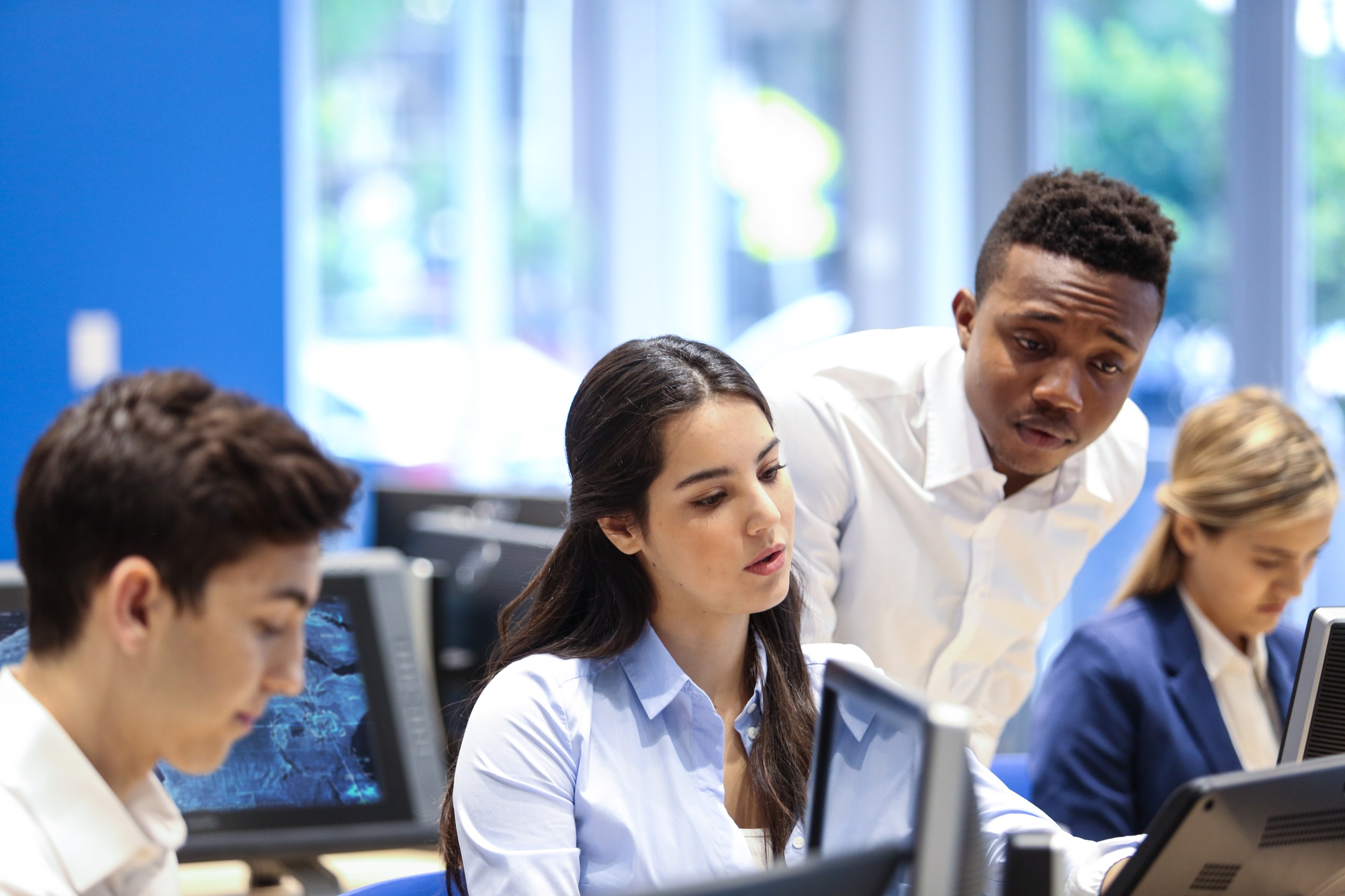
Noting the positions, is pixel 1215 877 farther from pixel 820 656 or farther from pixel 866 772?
pixel 820 656

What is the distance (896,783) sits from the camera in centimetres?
94

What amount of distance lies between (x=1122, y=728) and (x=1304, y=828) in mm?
822

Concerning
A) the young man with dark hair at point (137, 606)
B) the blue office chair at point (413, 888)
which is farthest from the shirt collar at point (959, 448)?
the young man with dark hair at point (137, 606)

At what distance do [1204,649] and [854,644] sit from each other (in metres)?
0.56

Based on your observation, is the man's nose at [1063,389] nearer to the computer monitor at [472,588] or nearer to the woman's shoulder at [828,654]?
the woman's shoulder at [828,654]

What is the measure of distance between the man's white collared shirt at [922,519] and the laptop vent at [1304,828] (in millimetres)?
816

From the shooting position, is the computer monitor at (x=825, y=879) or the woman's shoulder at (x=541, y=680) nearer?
the computer monitor at (x=825, y=879)

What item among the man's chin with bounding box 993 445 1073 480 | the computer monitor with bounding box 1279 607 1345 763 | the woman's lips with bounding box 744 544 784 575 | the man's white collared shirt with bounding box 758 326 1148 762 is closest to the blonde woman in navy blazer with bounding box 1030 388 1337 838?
the man's white collared shirt with bounding box 758 326 1148 762

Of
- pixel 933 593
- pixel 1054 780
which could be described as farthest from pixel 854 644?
pixel 1054 780

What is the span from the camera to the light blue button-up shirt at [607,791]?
4.41ft

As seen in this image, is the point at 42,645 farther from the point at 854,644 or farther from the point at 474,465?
the point at 474,465

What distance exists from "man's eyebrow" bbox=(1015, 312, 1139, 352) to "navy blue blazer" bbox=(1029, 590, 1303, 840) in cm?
51

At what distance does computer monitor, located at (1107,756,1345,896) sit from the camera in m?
1.07

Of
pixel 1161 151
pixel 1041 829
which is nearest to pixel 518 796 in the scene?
pixel 1041 829
